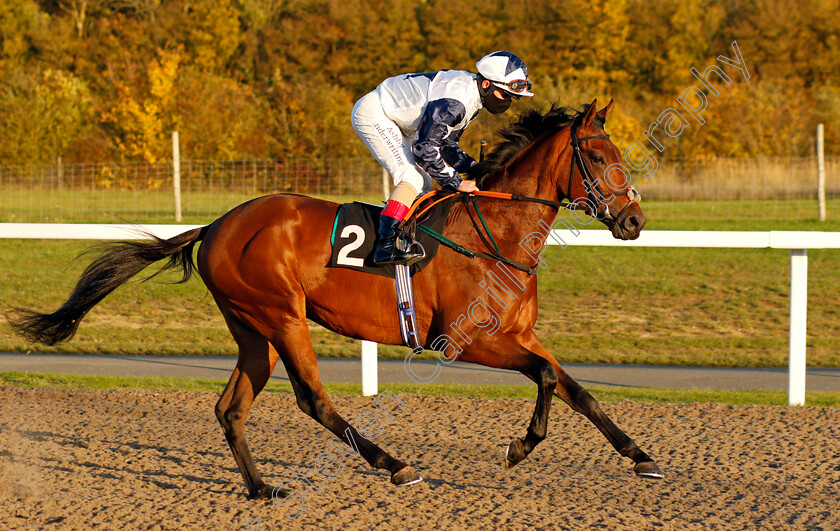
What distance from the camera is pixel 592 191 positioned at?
13.8 feet

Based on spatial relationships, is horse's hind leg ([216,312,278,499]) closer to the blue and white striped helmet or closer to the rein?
the rein

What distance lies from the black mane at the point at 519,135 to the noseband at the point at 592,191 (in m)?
0.19

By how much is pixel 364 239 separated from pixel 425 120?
64 cm

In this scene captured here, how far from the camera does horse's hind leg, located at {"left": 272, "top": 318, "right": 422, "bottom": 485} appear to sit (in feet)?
13.6

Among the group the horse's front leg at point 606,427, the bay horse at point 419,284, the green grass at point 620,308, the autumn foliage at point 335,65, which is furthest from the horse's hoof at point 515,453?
the autumn foliage at point 335,65

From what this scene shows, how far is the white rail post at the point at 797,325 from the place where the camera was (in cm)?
596

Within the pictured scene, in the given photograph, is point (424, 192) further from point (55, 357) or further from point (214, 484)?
point (55, 357)

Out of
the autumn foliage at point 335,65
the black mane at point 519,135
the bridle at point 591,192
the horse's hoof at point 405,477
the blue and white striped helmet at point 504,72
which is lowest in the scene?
the horse's hoof at point 405,477

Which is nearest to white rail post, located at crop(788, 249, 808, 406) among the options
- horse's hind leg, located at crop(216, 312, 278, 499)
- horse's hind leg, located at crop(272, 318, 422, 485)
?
horse's hind leg, located at crop(272, 318, 422, 485)

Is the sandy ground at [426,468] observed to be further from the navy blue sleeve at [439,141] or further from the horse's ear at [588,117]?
the horse's ear at [588,117]

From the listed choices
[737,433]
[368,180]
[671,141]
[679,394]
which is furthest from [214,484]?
[671,141]

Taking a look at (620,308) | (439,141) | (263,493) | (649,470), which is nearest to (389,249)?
(439,141)

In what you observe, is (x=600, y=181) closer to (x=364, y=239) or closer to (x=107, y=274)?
(x=364, y=239)

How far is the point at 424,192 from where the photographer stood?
15.2 ft
